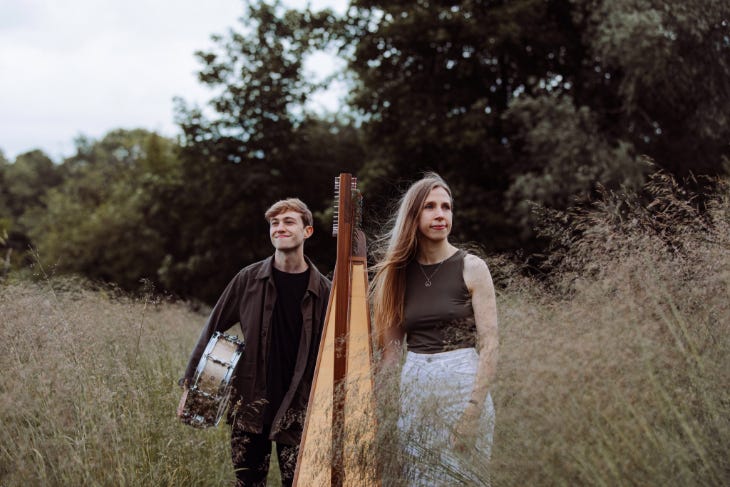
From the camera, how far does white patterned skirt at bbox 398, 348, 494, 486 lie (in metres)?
2.82

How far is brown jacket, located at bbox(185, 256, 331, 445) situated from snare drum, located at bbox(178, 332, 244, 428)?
0.08 metres

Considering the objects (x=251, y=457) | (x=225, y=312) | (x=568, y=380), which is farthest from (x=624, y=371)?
(x=225, y=312)

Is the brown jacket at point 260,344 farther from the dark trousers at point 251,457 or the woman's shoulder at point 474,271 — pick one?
the woman's shoulder at point 474,271

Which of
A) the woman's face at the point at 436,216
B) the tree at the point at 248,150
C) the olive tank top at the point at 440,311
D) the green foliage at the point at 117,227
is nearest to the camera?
the olive tank top at the point at 440,311

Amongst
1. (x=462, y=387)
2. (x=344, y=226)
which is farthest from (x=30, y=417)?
(x=462, y=387)

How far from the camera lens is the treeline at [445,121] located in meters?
13.4

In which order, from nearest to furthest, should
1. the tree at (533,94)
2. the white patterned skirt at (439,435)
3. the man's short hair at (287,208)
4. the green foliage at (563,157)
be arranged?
the white patterned skirt at (439,435)
the man's short hair at (287,208)
the tree at (533,94)
the green foliage at (563,157)

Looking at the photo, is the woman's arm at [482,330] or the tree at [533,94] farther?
the tree at [533,94]

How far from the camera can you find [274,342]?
4.30m

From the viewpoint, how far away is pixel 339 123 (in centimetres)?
2511

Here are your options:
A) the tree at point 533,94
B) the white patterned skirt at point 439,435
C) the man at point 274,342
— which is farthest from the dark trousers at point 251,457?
the tree at point 533,94

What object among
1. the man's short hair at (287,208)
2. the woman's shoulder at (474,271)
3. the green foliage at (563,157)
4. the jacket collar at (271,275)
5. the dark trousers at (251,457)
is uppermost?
the green foliage at (563,157)

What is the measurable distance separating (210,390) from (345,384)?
46.6 inches

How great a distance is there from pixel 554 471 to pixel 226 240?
18.9m
